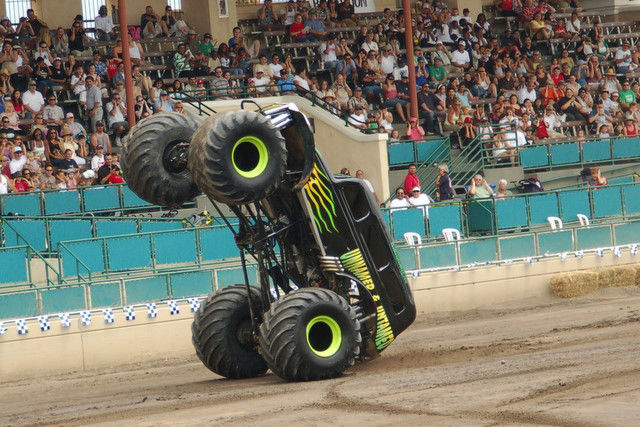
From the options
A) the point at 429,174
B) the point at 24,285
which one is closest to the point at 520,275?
the point at 429,174

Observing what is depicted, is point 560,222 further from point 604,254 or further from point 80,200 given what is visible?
point 80,200

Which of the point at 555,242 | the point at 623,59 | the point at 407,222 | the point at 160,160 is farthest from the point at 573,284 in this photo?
the point at 623,59

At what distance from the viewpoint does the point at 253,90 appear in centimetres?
2836

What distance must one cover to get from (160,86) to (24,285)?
998 centimetres

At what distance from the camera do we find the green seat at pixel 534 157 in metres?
28.1

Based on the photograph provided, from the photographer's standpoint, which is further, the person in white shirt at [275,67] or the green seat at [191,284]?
the person in white shirt at [275,67]

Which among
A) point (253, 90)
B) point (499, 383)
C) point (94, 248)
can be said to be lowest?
point (499, 383)

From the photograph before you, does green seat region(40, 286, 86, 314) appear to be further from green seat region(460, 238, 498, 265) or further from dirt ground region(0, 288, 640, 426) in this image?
green seat region(460, 238, 498, 265)

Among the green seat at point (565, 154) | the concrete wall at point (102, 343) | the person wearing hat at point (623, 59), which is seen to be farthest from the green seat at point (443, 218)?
the person wearing hat at point (623, 59)

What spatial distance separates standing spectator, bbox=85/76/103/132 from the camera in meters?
26.0

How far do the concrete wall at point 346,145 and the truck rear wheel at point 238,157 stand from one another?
548 inches

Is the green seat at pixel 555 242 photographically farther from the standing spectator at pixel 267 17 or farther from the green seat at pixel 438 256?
the standing spectator at pixel 267 17

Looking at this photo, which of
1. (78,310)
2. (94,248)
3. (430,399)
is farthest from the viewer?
(94,248)

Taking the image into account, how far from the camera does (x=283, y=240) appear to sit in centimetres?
1366
